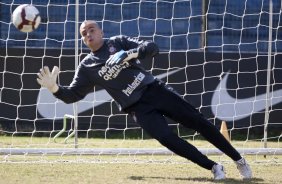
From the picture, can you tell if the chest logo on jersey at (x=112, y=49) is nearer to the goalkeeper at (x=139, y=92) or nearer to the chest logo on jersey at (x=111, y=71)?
the goalkeeper at (x=139, y=92)

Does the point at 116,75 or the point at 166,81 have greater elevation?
the point at 116,75

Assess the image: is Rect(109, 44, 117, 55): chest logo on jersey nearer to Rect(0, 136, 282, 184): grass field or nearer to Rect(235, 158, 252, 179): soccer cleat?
Rect(0, 136, 282, 184): grass field

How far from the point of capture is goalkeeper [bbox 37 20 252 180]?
23.1 ft

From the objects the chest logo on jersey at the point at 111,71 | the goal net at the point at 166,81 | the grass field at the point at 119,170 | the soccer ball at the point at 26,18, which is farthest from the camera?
the goal net at the point at 166,81

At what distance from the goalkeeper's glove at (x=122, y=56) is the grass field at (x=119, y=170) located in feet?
4.41

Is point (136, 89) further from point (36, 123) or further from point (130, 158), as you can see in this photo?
point (36, 123)

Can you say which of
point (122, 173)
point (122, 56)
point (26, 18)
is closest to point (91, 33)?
point (122, 56)

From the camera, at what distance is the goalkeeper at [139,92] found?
705cm

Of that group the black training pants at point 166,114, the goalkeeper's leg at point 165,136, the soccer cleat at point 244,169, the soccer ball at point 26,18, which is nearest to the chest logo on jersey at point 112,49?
the black training pants at point 166,114

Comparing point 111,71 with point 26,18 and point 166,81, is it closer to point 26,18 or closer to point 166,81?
point 26,18

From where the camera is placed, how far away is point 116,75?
288 inches

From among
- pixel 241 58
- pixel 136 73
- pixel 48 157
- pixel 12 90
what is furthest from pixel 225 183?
pixel 12 90

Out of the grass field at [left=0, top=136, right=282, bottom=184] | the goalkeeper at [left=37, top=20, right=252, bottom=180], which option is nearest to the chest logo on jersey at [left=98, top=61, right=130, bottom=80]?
the goalkeeper at [left=37, top=20, right=252, bottom=180]

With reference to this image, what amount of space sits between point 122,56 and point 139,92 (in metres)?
0.52
